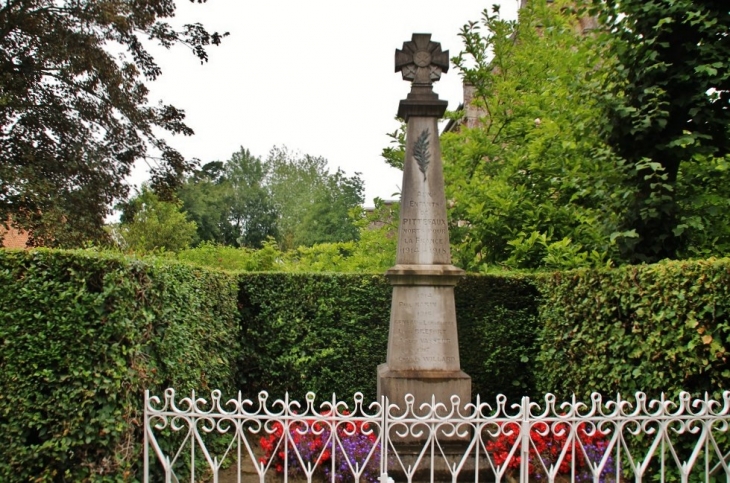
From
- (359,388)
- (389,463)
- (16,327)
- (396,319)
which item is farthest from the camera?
(359,388)

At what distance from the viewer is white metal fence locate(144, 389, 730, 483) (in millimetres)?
4344

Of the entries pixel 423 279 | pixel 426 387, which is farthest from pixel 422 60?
pixel 426 387

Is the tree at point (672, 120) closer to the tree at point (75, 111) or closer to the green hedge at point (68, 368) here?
the green hedge at point (68, 368)

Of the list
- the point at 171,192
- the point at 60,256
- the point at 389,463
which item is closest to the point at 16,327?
the point at 60,256

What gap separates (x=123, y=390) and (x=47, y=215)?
6.76m

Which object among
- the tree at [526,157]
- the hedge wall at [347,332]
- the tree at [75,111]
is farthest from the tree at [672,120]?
the tree at [75,111]

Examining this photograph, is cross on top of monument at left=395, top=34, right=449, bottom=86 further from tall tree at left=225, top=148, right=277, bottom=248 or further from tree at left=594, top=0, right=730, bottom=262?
tall tree at left=225, top=148, right=277, bottom=248

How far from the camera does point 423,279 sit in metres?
6.41

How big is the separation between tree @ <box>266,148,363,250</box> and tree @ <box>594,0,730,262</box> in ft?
135

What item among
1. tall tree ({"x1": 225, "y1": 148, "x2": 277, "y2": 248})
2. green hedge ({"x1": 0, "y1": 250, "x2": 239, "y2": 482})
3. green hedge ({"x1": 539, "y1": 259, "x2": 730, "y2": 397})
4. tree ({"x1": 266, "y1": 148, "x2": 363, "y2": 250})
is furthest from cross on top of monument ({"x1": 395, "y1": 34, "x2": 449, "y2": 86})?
tall tree ({"x1": 225, "y1": 148, "x2": 277, "y2": 248})

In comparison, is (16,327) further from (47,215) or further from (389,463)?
(47,215)

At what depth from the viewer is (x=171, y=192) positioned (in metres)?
13.3

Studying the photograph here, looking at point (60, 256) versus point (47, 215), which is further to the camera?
point (47, 215)

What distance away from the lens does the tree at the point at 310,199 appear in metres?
49.6
